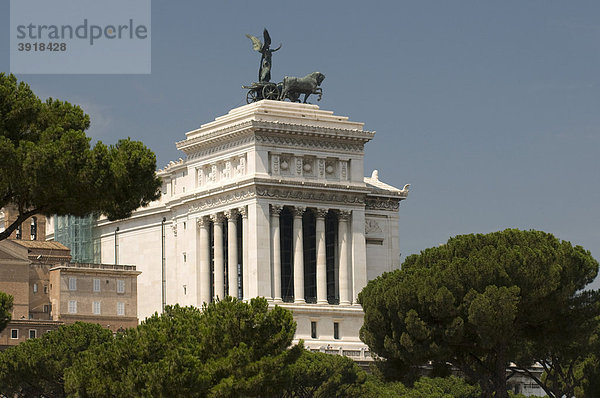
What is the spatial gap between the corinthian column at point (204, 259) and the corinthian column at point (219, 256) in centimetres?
103

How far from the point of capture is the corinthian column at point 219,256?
121 metres

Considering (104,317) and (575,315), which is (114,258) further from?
(575,315)

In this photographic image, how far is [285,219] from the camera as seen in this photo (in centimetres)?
12662

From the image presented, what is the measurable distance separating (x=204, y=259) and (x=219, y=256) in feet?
6.76

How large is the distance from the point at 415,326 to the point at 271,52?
170ft

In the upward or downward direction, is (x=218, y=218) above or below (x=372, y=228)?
above

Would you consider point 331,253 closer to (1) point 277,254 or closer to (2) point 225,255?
(1) point 277,254

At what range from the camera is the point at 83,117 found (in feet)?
205

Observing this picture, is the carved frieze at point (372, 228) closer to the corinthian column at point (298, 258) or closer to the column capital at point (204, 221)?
the corinthian column at point (298, 258)

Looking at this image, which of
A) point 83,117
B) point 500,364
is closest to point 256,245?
point 500,364

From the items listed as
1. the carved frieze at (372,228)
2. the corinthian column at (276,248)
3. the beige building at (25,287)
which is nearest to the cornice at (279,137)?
the corinthian column at (276,248)

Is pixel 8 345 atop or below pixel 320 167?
below

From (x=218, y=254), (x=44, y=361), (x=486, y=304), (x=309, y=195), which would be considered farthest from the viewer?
(x=218, y=254)

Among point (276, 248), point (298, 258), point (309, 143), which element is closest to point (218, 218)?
point (276, 248)
